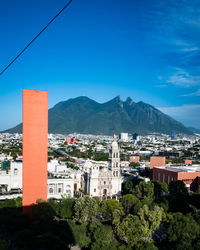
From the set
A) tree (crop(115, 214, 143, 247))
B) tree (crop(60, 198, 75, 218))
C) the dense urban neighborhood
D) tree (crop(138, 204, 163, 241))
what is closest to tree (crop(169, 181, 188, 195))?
the dense urban neighborhood

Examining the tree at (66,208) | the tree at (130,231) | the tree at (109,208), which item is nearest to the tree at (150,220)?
the tree at (130,231)

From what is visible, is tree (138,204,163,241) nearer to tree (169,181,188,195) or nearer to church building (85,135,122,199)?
tree (169,181,188,195)

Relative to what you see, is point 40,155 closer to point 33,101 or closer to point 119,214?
point 33,101

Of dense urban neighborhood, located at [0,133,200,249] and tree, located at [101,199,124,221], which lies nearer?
dense urban neighborhood, located at [0,133,200,249]

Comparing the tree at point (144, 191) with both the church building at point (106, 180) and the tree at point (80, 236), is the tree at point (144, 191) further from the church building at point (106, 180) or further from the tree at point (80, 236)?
the tree at point (80, 236)

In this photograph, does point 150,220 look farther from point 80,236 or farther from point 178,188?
point 178,188

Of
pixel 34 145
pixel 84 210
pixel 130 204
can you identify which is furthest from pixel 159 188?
pixel 34 145
